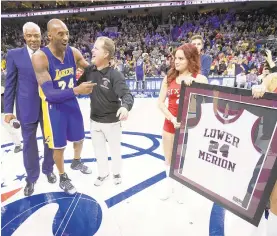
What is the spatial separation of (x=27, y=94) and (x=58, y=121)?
38 cm

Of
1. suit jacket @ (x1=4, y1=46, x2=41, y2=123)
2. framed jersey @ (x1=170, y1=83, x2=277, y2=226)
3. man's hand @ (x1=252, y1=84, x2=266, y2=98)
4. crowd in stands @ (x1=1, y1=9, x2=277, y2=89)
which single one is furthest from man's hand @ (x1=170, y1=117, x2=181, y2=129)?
crowd in stands @ (x1=1, y1=9, x2=277, y2=89)

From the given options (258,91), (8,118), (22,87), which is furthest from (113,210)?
(258,91)

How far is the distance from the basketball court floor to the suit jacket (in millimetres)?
806

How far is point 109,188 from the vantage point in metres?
2.89

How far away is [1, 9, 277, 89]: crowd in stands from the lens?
1609 cm

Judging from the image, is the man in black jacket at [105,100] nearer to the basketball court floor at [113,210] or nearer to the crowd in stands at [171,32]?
the basketball court floor at [113,210]

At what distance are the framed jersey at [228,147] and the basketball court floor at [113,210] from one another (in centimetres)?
31

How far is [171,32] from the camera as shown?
20.0 meters

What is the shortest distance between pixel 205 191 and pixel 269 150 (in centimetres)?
61

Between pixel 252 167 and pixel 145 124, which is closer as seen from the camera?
pixel 252 167

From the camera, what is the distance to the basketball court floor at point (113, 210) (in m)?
2.19

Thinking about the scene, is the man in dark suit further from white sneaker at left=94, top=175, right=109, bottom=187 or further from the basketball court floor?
white sneaker at left=94, top=175, right=109, bottom=187

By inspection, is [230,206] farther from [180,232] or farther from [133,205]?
[133,205]

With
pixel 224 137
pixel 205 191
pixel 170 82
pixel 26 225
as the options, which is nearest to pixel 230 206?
pixel 205 191
